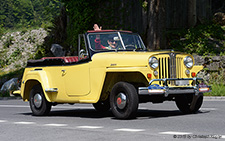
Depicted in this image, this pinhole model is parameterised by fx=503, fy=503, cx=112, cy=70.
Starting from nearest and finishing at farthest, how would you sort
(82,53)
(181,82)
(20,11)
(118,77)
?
(181,82)
(118,77)
(82,53)
(20,11)

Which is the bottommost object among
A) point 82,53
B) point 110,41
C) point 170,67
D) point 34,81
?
point 34,81

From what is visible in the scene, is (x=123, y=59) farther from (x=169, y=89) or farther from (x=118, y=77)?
(x=169, y=89)

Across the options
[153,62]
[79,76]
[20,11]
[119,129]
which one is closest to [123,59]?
[153,62]

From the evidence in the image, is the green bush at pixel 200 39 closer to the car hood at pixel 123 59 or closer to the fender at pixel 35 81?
the fender at pixel 35 81

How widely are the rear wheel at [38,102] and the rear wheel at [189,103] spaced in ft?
11.0

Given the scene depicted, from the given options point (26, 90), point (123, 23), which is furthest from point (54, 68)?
point (123, 23)

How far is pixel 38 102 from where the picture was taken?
43.0 ft

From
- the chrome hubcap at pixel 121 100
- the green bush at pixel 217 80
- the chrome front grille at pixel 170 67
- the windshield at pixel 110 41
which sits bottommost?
the green bush at pixel 217 80

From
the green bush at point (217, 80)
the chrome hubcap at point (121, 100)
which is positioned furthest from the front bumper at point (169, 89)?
the green bush at point (217, 80)

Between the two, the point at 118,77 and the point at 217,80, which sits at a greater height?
the point at 118,77

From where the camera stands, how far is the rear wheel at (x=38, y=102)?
12.9 metres

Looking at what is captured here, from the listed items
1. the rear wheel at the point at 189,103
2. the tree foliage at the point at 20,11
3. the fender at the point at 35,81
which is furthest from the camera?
the tree foliage at the point at 20,11

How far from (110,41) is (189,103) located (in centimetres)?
242

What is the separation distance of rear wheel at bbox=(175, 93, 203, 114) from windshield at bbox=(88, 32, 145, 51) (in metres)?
1.60
